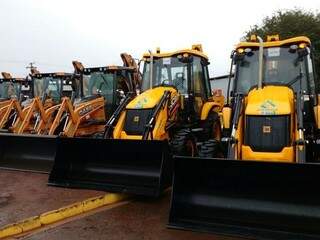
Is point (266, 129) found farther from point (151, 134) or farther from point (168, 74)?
point (168, 74)

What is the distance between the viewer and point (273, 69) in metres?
7.06

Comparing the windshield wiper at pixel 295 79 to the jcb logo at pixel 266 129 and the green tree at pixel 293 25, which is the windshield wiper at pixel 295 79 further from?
the green tree at pixel 293 25

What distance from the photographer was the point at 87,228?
5375mm

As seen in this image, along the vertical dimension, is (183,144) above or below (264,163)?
below

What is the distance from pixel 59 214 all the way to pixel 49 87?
846 centimetres

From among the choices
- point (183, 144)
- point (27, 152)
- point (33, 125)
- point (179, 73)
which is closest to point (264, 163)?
point (183, 144)

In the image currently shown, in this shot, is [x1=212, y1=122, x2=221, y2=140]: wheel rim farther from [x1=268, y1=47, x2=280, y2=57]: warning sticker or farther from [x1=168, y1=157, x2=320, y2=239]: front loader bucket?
[x1=168, y1=157, x2=320, y2=239]: front loader bucket

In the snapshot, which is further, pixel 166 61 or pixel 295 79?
pixel 166 61

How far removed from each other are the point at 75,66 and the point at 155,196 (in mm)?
6498

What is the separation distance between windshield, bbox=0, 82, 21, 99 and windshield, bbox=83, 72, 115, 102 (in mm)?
5354

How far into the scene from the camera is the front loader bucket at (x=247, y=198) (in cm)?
487

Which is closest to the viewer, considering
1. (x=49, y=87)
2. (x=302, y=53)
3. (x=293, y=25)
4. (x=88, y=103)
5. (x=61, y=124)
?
(x=302, y=53)

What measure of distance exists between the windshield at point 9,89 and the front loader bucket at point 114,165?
9.76 meters

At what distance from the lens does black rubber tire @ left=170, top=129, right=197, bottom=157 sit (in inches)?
306
